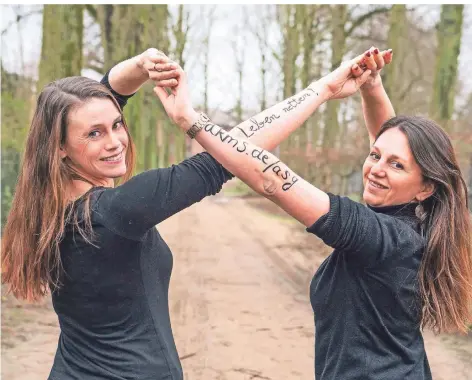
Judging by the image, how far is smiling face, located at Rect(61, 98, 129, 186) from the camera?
125 cm

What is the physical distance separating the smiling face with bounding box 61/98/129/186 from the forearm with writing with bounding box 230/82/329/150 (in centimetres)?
33

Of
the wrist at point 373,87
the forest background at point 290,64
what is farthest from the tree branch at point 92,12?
the wrist at point 373,87

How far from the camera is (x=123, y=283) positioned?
119 centimetres

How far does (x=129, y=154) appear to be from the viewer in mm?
1512

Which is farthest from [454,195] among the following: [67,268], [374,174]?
[67,268]

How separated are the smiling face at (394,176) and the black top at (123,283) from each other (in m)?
0.41

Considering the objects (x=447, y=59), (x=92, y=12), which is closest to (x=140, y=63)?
(x=447, y=59)

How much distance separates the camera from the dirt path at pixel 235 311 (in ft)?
12.7

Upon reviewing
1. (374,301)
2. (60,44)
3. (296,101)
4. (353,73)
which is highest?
(60,44)

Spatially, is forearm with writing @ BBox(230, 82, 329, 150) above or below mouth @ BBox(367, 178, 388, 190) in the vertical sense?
above

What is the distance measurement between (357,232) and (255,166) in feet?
0.92

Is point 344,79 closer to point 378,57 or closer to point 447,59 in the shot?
point 378,57

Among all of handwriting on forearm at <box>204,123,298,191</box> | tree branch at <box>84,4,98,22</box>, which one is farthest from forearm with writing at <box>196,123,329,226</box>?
tree branch at <box>84,4,98,22</box>

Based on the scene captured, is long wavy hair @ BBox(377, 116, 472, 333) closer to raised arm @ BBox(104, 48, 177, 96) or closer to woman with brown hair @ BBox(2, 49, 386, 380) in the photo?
woman with brown hair @ BBox(2, 49, 386, 380)
